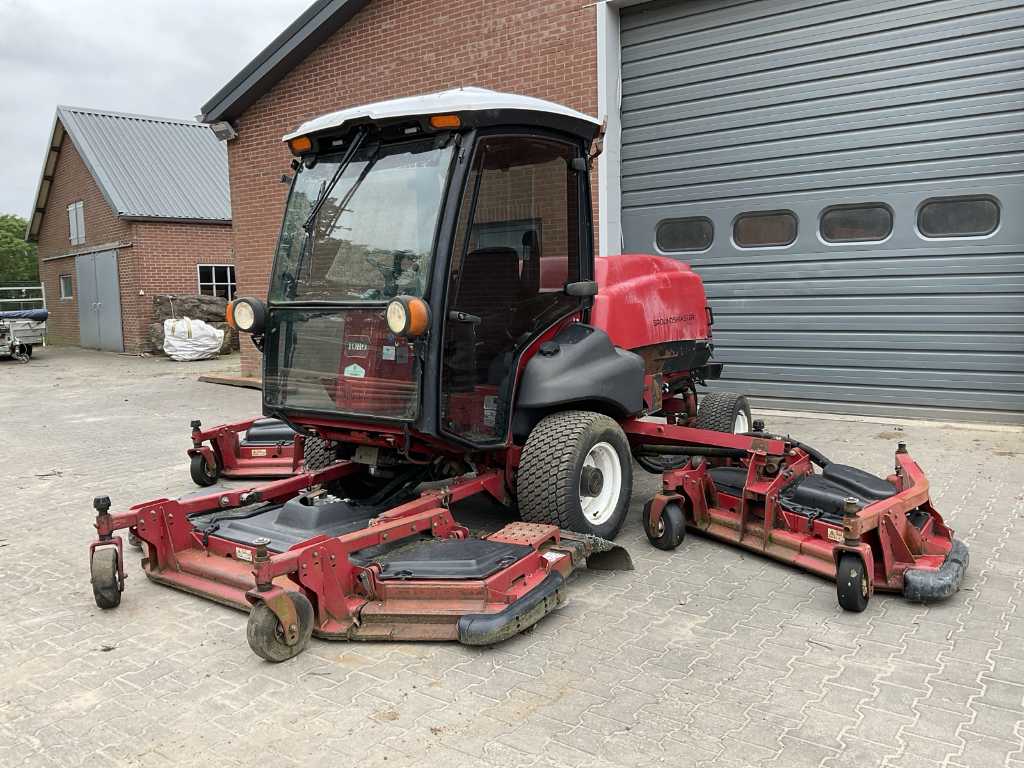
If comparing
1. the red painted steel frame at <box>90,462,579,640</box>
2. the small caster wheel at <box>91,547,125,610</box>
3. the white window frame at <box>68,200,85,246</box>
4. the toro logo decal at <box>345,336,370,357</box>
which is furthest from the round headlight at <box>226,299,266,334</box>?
the white window frame at <box>68,200,85,246</box>

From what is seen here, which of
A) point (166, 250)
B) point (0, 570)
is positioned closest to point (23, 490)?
point (0, 570)

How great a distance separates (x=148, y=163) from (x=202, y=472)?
61.6 ft

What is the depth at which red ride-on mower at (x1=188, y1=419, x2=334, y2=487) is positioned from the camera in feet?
22.1

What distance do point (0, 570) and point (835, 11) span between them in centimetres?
876

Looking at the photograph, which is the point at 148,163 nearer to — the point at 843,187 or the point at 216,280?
the point at 216,280

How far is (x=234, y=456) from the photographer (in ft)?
22.8

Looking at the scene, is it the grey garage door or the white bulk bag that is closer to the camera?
the grey garage door

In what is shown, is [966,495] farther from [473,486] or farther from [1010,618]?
[473,486]

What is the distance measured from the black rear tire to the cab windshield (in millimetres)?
3321

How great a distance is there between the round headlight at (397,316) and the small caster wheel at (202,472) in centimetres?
337

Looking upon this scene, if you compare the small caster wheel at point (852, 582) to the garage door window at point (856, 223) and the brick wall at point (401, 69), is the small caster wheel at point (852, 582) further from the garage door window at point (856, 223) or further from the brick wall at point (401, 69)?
the brick wall at point (401, 69)

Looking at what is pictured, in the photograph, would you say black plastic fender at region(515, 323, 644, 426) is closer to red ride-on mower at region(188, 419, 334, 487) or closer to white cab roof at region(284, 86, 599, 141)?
white cab roof at region(284, 86, 599, 141)

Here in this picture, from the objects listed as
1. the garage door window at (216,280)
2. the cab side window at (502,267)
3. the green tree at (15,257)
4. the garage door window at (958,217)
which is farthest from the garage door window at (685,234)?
the green tree at (15,257)

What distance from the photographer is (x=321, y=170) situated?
187 inches
